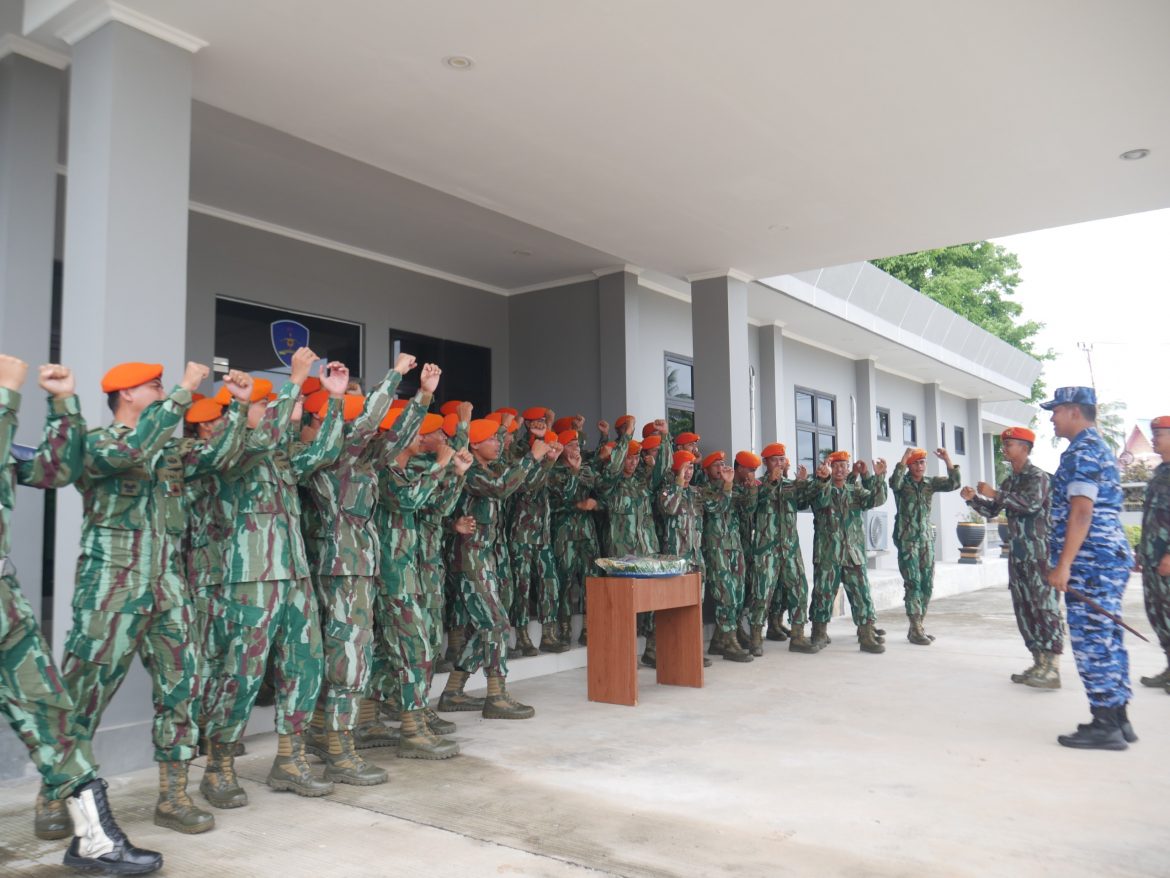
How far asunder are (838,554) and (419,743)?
4.93 m

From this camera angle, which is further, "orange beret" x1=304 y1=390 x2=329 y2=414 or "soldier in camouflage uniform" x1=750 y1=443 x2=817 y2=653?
"soldier in camouflage uniform" x1=750 y1=443 x2=817 y2=653

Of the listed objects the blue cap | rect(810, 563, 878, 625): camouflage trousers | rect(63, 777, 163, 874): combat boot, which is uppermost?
A: the blue cap

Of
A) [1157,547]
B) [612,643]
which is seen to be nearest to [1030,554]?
[1157,547]

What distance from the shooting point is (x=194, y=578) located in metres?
→ 3.89

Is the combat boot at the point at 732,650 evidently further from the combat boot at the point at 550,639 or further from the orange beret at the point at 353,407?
the orange beret at the point at 353,407

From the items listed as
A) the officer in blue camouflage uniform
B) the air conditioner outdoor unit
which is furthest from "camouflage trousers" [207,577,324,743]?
the air conditioner outdoor unit

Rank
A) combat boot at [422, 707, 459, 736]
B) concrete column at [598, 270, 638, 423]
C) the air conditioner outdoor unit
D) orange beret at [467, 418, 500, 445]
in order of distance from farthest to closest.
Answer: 1. the air conditioner outdoor unit
2. concrete column at [598, 270, 638, 423]
3. orange beret at [467, 418, 500, 445]
4. combat boot at [422, 707, 459, 736]

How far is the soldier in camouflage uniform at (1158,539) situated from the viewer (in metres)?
6.08

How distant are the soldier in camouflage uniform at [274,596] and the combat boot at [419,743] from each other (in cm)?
69

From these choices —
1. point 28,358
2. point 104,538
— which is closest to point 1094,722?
point 104,538

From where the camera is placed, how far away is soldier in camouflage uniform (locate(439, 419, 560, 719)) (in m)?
5.30

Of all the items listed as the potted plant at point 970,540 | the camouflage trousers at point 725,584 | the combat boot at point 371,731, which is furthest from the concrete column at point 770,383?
the combat boot at point 371,731

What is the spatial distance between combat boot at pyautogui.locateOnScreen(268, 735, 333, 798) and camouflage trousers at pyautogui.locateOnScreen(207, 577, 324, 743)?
0.41ft

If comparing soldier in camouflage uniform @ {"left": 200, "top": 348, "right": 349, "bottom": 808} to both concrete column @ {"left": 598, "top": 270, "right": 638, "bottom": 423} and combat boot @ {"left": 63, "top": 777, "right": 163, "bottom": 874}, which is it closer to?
combat boot @ {"left": 63, "top": 777, "right": 163, "bottom": 874}
